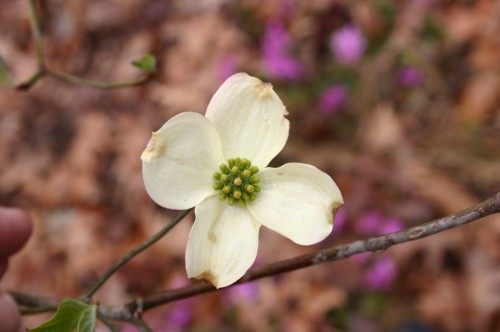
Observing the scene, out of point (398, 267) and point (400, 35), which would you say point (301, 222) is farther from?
point (400, 35)

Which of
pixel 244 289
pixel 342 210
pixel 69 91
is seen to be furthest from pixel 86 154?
pixel 342 210

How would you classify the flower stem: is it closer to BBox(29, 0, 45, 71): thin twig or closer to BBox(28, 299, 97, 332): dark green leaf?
BBox(28, 299, 97, 332): dark green leaf

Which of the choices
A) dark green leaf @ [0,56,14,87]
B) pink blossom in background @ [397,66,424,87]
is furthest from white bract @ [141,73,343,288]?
pink blossom in background @ [397,66,424,87]

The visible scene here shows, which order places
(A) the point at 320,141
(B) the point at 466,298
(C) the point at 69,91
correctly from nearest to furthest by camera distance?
(B) the point at 466,298 < (A) the point at 320,141 < (C) the point at 69,91

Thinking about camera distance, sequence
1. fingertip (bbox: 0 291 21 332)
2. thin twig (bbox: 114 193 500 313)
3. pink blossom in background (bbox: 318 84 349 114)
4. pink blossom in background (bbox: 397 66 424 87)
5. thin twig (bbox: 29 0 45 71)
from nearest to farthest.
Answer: thin twig (bbox: 114 193 500 313) → thin twig (bbox: 29 0 45 71) → fingertip (bbox: 0 291 21 332) → pink blossom in background (bbox: 318 84 349 114) → pink blossom in background (bbox: 397 66 424 87)

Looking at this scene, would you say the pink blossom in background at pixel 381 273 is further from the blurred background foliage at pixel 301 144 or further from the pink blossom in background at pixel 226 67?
the pink blossom in background at pixel 226 67

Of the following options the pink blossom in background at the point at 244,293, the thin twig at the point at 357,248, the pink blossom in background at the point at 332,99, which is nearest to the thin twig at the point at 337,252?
the thin twig at the point at 357,248

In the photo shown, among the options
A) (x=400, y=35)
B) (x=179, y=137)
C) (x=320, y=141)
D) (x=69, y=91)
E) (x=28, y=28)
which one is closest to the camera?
(x=179, y=137)
